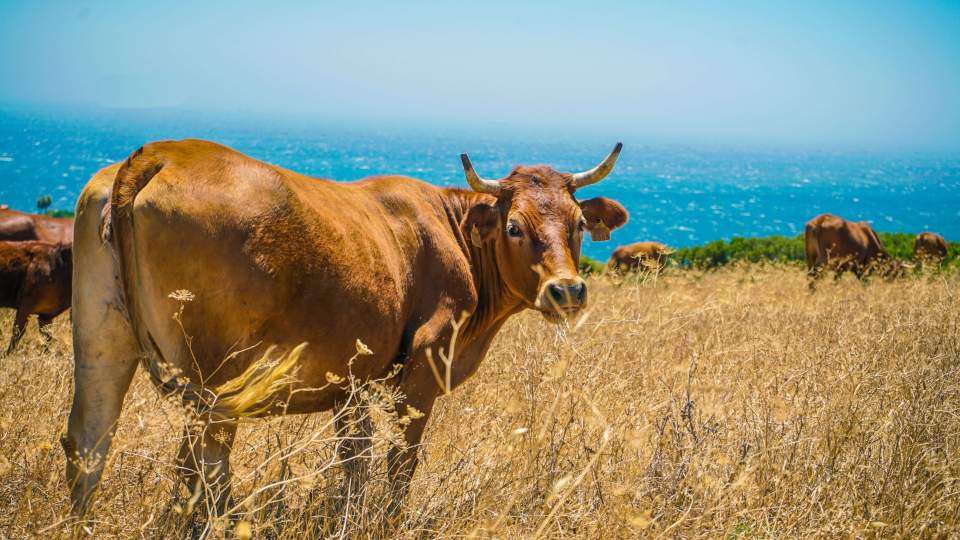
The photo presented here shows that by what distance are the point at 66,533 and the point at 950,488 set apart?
4.23 m

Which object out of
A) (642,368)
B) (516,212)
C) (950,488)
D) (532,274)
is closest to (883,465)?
(950,488)

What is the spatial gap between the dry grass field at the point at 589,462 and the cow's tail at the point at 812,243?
1099cm

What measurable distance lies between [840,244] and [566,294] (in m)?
13.8

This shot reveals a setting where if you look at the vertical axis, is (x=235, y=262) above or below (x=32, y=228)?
above

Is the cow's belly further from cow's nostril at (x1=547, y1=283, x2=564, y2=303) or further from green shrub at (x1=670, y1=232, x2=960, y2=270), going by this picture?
green shrub at (x1=670, y1=232, x2=960, y2=270)

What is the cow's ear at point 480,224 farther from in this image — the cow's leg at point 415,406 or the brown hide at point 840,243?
the brown hide at point 840,243

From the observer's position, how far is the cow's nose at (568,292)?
399 centimetres

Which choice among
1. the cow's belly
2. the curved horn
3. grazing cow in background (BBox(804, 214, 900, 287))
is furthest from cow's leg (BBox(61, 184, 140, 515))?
grazing cow in background (BBox(804, 214, 900, 287))

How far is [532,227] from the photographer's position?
177 inches

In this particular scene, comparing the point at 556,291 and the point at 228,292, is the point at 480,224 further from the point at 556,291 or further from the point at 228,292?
the point at 228,292

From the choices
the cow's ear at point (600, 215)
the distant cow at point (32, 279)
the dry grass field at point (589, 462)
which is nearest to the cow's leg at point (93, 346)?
the dry grass field at point (589, 462)

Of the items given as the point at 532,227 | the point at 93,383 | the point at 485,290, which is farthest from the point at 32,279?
the point at 532,227

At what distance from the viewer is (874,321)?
7.15 m

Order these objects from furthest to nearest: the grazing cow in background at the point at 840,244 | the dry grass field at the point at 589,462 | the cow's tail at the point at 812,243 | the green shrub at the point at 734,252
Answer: the green shrub at the point at 734,252 < the cow's tail at the point at 812,243 < the grazing cow in background at the point at 840,244 < the dry grass field at the point at 589,462
